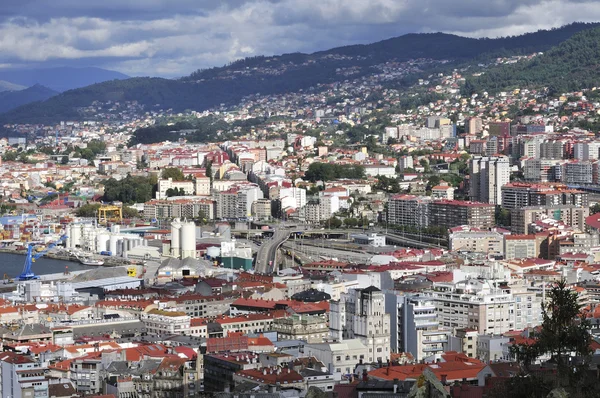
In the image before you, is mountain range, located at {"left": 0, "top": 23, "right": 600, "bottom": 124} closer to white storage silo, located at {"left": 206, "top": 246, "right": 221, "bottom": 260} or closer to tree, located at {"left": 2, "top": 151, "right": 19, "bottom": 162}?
tree, located at {"left": 2, "top": 151, "right": 19, "bottom": 162}

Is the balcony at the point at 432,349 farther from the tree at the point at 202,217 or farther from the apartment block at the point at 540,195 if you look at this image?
the tree at the point at 202,217

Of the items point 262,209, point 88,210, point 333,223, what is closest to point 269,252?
point 333,223

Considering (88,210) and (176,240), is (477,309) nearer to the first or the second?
(176,240)

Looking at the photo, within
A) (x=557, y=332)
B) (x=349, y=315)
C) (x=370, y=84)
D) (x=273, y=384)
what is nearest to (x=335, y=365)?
(x=349, y=315)

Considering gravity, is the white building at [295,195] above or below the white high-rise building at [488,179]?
below

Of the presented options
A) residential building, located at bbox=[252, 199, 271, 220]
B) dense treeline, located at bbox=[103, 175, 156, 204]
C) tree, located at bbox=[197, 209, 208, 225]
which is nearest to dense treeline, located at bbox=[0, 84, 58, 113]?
dense treeline, located at bbox=[103, 175, 156, 204]

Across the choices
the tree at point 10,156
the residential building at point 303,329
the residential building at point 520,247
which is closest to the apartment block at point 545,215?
the residential building at point 520,247
